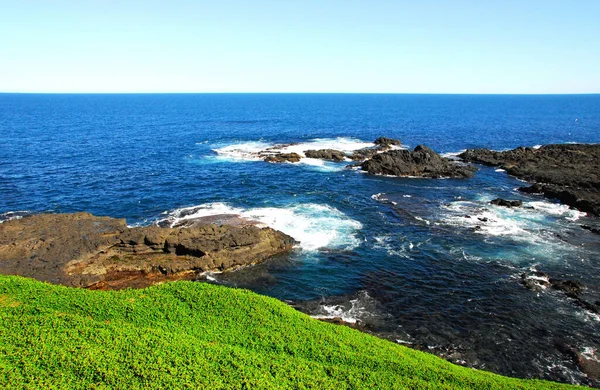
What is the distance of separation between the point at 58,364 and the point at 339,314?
21209mm

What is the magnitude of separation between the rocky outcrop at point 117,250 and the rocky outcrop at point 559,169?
46974 millimetres

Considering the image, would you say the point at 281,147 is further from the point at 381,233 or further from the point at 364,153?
the point at 381,233

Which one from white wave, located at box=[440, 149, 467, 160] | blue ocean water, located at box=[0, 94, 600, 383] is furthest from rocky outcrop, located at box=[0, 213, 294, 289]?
white wave, located at box=[440, 149, 467, 160]

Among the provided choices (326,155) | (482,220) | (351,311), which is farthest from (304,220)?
(326,155)

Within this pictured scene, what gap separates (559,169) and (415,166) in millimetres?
27556

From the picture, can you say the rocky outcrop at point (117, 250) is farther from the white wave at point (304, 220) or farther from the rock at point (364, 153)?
the rock at point (364, 153)

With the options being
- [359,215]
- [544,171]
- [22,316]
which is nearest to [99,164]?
[359,215]

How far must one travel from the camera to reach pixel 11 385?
1717 cm

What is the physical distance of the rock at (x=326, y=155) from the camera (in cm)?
9169

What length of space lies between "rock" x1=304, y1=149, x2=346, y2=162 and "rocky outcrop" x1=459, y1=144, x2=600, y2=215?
29.4 m

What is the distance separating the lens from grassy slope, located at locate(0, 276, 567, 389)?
18.8 meters

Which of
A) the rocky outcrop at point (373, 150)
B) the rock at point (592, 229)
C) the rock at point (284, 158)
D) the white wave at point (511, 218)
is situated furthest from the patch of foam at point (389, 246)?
the rocky outcrop at point (373, 150)

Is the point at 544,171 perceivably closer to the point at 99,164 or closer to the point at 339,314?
the point at 339,314

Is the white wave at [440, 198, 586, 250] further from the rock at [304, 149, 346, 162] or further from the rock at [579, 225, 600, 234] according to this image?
the rock at [304, 149, 346, 162]
